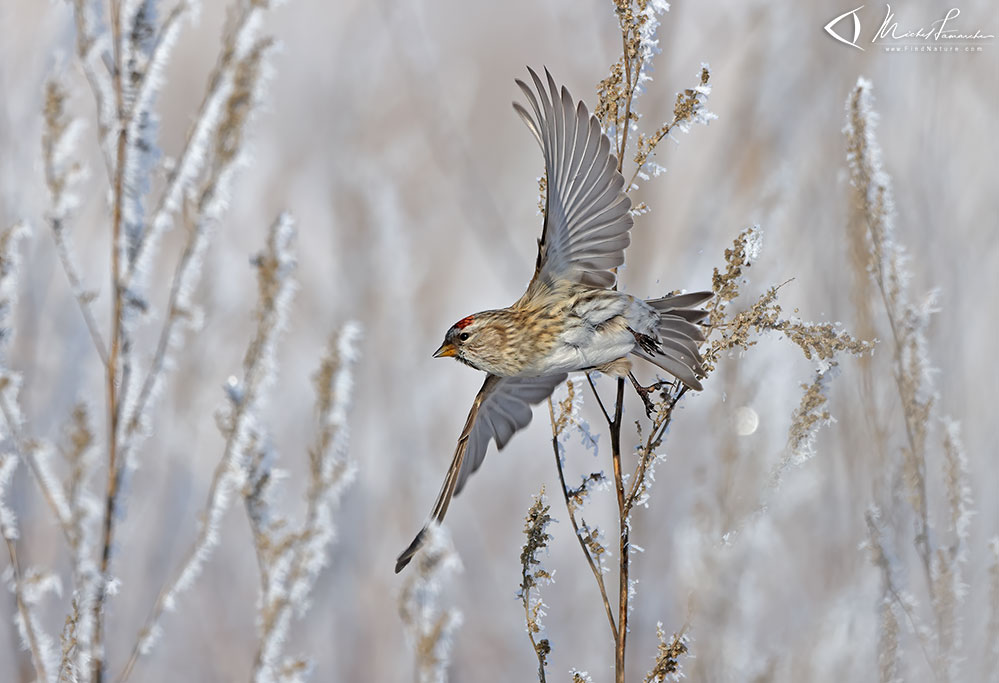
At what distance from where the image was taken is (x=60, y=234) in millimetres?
1101

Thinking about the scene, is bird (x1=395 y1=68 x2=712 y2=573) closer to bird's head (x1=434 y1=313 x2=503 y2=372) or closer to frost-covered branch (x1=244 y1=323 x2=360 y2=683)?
bird's head (x1=434 y1=313 x2=503 y2=372)

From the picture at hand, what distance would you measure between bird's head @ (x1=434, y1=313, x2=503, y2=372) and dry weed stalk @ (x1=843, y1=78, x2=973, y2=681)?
67cm

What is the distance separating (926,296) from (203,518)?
120 cm

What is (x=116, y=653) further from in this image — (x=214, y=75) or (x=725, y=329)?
(x=725, y=329)

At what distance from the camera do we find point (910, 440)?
1.33 meters

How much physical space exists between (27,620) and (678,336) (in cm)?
111

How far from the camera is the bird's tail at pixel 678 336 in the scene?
1435mm

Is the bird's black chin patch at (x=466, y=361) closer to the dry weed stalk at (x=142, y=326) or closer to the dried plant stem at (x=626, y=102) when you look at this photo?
the dry weed stalk at (x=142, y=326)

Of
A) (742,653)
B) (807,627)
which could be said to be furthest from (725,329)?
(807,627)

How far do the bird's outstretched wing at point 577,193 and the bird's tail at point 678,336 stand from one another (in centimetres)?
13

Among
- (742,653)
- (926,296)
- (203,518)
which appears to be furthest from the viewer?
(926,296)
